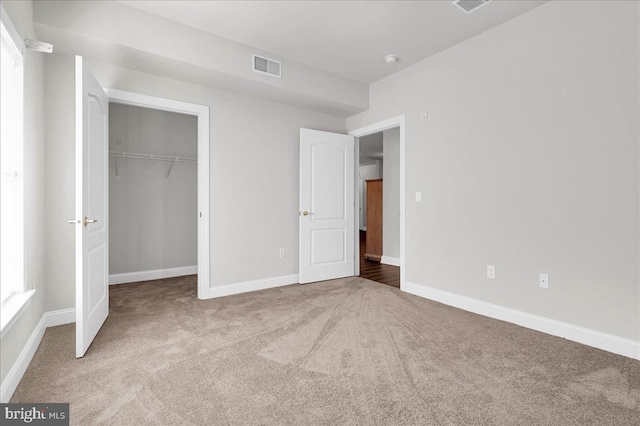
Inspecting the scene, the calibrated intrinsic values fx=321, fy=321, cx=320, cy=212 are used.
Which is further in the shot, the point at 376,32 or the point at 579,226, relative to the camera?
the point at 376,32

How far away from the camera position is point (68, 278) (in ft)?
9.32

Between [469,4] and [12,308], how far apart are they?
3.79 meters

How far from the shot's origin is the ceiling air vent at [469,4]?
260 cm

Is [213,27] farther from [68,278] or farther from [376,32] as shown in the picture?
[68,278]

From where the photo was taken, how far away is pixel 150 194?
14.8 feet

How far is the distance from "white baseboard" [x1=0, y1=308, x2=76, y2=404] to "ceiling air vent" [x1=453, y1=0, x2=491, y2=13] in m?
3.89

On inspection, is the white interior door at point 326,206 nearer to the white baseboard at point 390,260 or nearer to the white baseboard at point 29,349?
the white baseboard at point 390,260

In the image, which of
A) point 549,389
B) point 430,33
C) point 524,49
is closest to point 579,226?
point 549,389

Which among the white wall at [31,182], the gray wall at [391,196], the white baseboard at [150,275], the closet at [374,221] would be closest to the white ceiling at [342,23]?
the white wall at [31,182]

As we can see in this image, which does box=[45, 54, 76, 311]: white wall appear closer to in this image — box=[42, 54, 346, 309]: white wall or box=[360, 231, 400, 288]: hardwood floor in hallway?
box=[42, 54, 346, 309]: white wall

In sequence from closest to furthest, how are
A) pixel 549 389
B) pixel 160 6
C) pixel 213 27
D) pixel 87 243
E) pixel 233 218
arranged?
pixel 549 389 < pixel 87 243 < pixel 160 6 < pixel 213 27 < pixel 233 218

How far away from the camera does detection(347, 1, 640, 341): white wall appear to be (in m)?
2.25

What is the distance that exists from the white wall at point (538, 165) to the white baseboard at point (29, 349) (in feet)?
11.2

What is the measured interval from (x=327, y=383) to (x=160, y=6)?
3.14m
